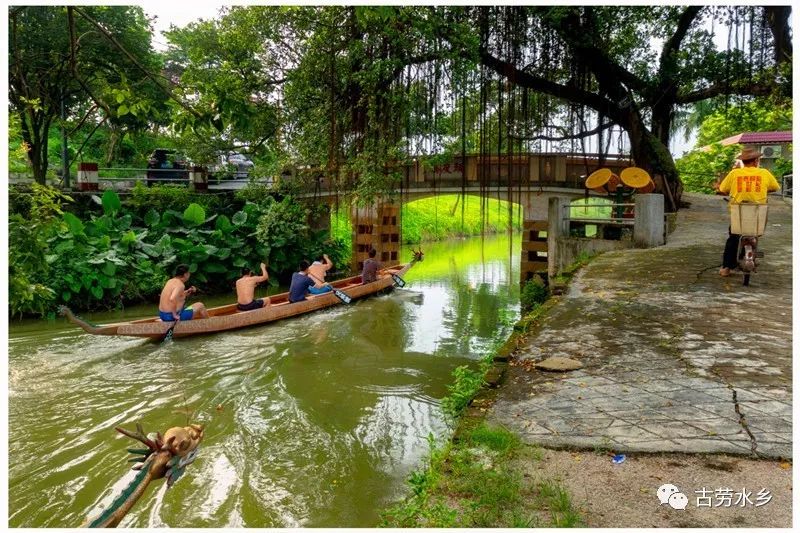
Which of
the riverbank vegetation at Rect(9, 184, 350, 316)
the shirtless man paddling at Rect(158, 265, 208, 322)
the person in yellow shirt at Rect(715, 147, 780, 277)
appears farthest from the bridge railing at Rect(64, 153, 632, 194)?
the person in yellow shirt at Rect(715, 147, 780, 277)

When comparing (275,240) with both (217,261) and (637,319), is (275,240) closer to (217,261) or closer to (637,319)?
(217,261)

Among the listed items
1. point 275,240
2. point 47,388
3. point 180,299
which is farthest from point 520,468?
point 275,240

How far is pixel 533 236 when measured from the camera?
16297 millimetres

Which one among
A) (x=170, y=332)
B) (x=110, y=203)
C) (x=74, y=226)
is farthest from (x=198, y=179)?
(x=170, y=332)

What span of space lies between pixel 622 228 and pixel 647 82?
12.8ft

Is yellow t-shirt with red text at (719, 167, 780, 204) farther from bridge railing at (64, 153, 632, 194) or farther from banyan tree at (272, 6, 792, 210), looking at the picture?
bridge railing at (64, 153, 632, 194)

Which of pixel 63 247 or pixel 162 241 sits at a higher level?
pixel 162 241

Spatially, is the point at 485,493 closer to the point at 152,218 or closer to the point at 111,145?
the point at 152,218

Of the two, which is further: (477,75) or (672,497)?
(477,75)

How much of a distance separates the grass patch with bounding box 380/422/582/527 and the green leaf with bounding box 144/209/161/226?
14.5 m

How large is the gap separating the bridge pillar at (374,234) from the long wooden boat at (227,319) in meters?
4.14

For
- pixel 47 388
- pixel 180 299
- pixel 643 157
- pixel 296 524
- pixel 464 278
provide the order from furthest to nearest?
pixel 464 278
pixel 643 157
pixel 180 299
pixel 47 388
pixel 296 524

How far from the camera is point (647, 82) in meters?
13.3

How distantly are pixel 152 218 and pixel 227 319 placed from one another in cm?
695
